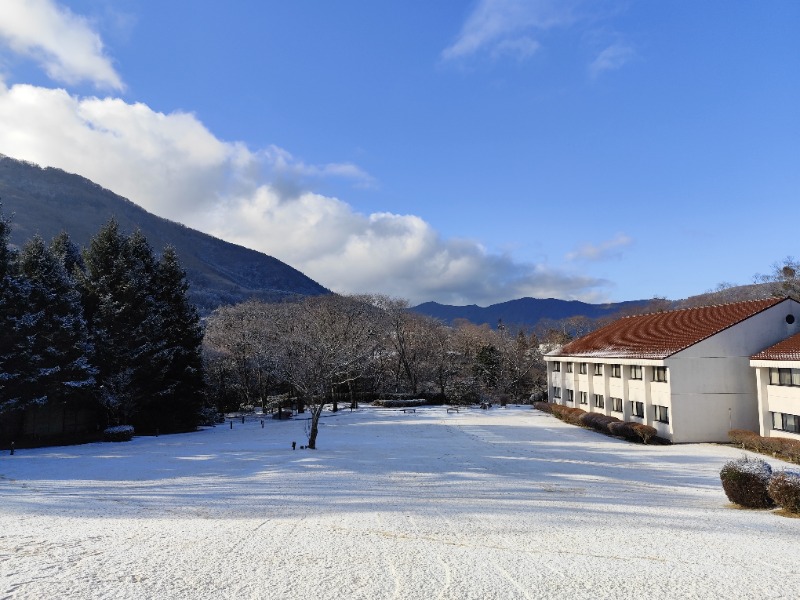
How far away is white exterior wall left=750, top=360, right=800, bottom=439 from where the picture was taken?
24.3 m

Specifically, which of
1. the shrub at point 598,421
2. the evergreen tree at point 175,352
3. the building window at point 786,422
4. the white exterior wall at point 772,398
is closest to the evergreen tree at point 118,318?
the evergreen tree at point 175,352

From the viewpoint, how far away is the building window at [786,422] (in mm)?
24219

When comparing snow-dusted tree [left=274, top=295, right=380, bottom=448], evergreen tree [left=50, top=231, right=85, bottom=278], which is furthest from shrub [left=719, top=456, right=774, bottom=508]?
evergreen tree [left=50, top=231, right=85, bottom=278]

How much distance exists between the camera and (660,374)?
30047mm

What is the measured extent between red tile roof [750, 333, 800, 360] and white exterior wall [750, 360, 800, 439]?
11.0 inches

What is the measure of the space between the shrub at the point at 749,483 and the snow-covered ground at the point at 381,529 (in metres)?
0.58

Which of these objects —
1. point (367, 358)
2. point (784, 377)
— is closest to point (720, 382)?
point (784, 377)

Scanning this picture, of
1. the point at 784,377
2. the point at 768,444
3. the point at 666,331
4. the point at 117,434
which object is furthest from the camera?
the point at 666,331

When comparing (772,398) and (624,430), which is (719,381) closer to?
(772,398)

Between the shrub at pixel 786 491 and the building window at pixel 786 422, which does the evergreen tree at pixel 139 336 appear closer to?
the shrub at pixel 786 491

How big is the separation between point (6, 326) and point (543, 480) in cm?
2744

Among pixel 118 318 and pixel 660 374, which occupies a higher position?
pixel 118 318

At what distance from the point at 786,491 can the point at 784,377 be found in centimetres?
1539

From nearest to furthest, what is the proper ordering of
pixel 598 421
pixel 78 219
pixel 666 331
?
pixel 598 421 < pixel 666 331 < pixel 78 219
